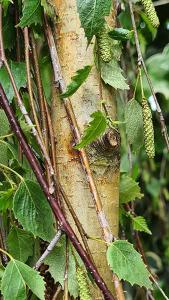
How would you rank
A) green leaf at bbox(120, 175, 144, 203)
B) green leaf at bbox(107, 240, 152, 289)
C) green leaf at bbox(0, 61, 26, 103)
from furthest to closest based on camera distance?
green leaf at bbox(120, 175, 144, 203) → green leaf at bbox(0, 61, 26, 103) → green leaf at bbox(107, 240, 152, 289)

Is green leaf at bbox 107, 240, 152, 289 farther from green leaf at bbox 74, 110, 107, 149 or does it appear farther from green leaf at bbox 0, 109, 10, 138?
green leaf at bbox 0, 109, 10, 138

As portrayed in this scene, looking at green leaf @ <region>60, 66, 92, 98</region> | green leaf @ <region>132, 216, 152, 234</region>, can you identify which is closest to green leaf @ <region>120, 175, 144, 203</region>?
green leaf @ <region>132, 216, 152, 234</region>

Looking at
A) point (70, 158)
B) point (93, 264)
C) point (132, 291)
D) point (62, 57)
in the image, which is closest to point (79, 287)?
point (93, 264)

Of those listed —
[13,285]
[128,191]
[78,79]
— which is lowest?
[13,285]

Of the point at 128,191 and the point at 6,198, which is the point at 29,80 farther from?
the point at 128,191

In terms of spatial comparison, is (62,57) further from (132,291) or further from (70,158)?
(132,291)

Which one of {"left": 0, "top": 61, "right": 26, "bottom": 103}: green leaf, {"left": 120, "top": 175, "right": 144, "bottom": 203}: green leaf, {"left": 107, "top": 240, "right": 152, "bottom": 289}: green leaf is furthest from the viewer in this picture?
{"left": 120, "top": 175, "right": 144, "bottom": 203}: green leaf

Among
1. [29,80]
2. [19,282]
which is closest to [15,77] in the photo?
[29,80]
